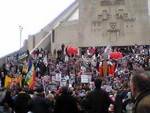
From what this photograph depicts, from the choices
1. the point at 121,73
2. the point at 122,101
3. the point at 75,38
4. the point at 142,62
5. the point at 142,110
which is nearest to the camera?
the point at 142,110

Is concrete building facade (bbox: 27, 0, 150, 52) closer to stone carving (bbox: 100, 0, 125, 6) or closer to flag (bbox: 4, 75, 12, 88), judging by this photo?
stone carving (bbox: 100, 0, 125, 6)

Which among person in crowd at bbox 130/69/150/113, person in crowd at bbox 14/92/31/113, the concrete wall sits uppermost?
the concrete wall

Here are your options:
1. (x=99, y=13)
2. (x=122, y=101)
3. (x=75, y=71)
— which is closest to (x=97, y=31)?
(x=99, y=13)

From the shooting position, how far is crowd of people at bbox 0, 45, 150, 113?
1009 centimetres

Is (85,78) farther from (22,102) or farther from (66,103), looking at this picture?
(66,103)

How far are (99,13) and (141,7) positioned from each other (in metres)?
3.33

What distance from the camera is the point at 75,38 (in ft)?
150

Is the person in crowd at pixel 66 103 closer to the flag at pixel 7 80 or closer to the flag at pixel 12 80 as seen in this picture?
the flag at pixel 7 80

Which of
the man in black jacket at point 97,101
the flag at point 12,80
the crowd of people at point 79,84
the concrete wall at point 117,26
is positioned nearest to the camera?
the crowd of people at point 79,84

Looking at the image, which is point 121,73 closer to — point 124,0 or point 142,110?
point 124,0

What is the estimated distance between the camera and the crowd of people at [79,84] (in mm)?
10090

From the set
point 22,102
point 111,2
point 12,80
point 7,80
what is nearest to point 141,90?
point 22,102

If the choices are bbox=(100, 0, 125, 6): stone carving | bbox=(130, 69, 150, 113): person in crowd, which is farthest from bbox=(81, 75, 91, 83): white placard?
bbox=(130, 69, 150, 113): person in crowd

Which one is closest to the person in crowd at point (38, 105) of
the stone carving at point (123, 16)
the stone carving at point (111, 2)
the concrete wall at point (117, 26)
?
the concrete wall at point (117, 26)
